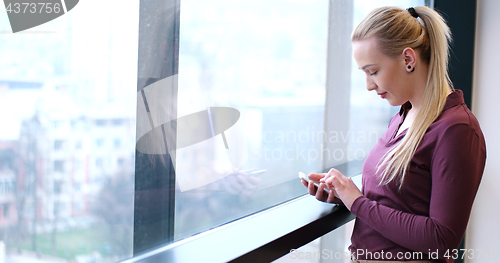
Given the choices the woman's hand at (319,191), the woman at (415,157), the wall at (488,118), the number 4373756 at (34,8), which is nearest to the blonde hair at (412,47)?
the woman at (415,157)

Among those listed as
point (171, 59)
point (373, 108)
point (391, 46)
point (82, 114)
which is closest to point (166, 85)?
point (171, 59)

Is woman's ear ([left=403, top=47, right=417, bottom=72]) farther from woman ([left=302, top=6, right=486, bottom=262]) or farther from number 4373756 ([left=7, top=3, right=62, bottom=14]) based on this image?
number 4373756 ([left=7, top=3, right=62, bottom=14])

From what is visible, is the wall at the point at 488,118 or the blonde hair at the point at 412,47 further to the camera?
the wall at the point at 488,118

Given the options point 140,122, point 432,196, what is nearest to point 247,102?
point 140,122

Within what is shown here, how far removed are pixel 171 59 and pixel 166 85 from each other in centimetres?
7

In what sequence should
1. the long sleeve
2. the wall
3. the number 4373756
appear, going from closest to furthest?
1. the number 4373756
2. the long sleeve
3. the wall

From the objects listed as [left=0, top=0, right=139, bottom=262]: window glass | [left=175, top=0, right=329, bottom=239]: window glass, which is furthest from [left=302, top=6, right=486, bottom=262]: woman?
[left=0, top=0, right=139, bottom=262]: window glass

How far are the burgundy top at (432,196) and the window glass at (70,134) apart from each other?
634 mm

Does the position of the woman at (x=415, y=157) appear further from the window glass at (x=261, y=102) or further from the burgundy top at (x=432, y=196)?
the window glass at (x=261, y=102)

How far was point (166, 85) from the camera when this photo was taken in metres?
0.92

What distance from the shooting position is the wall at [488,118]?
7.36ft

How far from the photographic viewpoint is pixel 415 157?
2.95 ft

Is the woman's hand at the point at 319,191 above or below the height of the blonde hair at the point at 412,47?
below

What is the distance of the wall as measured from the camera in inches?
88.4
